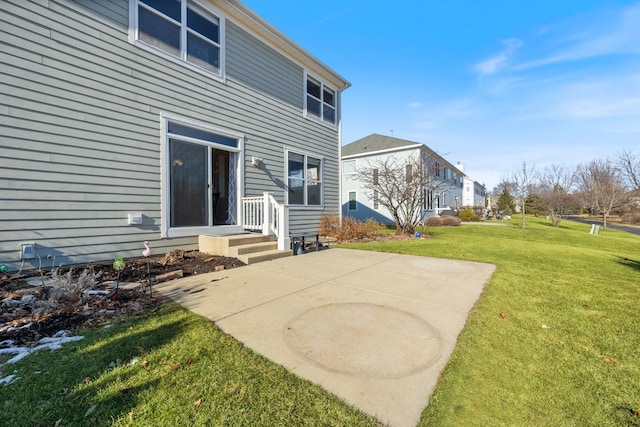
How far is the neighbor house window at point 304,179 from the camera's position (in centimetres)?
886

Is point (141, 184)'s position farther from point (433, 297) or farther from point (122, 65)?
point (433, 297)

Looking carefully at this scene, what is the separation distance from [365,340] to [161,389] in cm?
164

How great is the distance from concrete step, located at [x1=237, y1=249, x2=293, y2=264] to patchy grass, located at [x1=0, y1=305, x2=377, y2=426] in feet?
10.4

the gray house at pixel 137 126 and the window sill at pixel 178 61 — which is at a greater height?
the window sill at pixel 178 61

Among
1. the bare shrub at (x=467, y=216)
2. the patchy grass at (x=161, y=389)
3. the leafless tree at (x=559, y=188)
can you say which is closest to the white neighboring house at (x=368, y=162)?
the bare shrub at (x=467, y=216)

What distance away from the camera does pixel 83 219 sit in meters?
4.63

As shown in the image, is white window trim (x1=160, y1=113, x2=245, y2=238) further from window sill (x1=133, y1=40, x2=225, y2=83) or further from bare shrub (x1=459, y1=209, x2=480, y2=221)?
bare shrub (x1=459, y1=209, x2=480, y2=221)

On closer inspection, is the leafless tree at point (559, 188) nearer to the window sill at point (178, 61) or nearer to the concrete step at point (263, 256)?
the concrete step at point (263, 256)

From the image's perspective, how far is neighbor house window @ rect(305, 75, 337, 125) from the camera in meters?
9.70

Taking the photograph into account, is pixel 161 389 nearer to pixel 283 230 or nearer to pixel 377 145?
pixel 283 230

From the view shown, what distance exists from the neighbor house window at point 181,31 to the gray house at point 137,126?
2 centimetres

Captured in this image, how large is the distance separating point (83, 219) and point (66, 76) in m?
2.44

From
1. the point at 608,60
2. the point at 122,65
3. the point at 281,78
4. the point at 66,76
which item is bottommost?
the point at 66,76

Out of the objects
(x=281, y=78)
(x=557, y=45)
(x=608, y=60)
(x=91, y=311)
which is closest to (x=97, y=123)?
(x=91, y=311)
